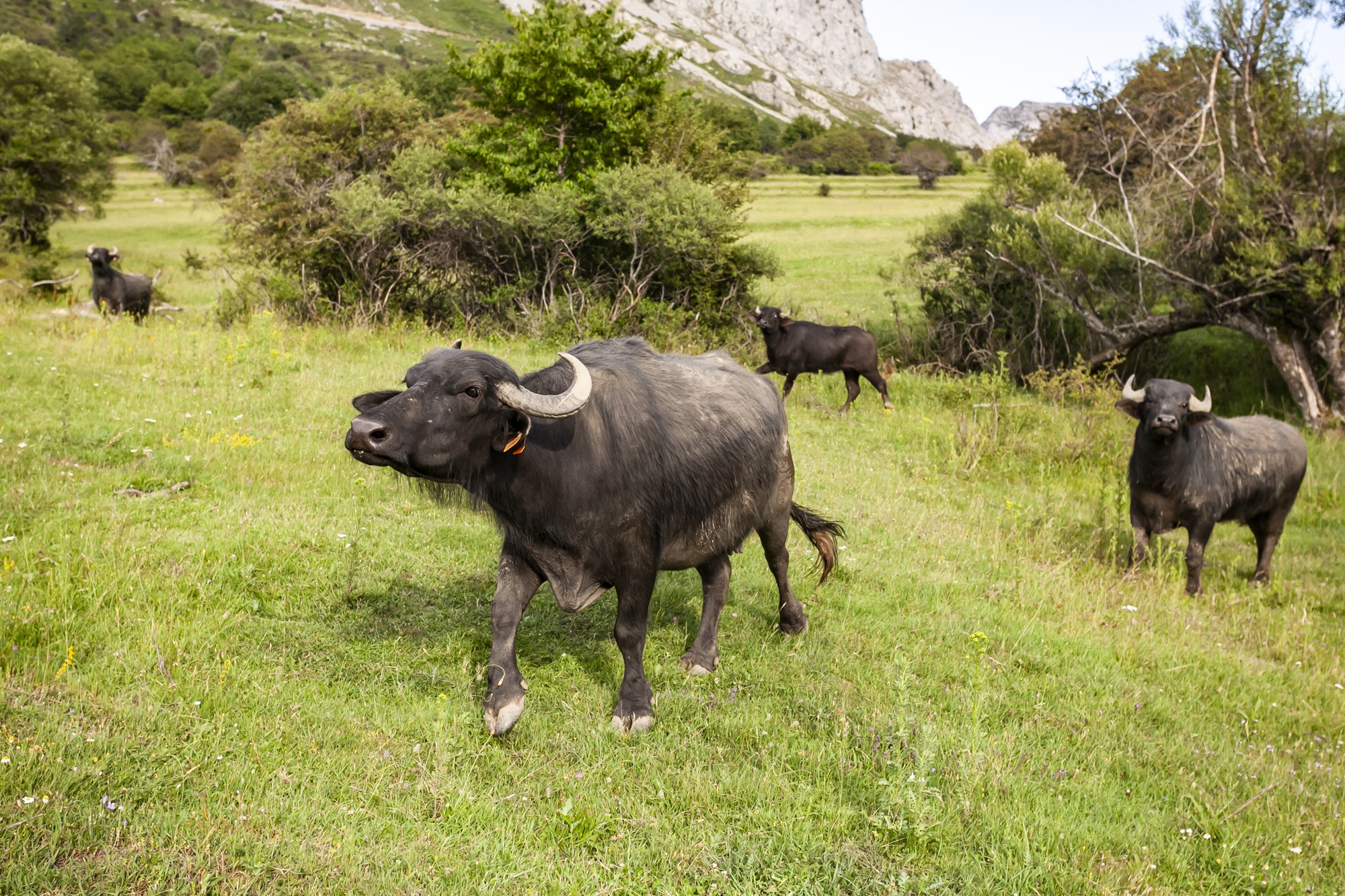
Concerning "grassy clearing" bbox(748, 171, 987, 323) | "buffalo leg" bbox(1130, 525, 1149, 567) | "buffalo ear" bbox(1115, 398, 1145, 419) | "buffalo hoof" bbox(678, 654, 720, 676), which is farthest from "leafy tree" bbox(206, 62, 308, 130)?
"buffalo hoof" bbox(678, 654, 720, 676)

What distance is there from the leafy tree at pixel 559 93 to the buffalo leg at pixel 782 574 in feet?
47.6

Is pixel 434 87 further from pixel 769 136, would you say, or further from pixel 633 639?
pixel 769 136

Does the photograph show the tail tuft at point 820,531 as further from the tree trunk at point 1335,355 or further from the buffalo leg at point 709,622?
the tree trunk at point 1335,355

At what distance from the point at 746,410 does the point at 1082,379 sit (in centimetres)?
1066

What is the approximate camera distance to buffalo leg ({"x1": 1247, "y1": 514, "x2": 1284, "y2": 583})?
9383 mm

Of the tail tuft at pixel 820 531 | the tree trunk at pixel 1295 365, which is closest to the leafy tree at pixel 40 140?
the tail tuft at pixel 820 531

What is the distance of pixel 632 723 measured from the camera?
15.7 ft

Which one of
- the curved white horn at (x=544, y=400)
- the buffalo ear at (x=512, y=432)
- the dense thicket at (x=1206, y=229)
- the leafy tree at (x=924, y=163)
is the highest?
the leafy tree at (x=924, y=163)

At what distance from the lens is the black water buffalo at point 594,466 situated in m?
4.25

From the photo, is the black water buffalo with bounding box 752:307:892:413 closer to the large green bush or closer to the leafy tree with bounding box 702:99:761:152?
the large green bush

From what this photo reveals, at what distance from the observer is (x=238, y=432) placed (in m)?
9.03

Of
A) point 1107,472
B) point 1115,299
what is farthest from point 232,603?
point 1115,299

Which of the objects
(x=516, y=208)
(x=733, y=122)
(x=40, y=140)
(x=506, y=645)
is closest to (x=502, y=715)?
(x=506, y=645)

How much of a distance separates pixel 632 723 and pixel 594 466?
1485 millimetres
